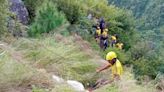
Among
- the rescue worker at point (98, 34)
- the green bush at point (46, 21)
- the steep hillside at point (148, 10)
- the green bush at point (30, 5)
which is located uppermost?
the steep hillside at point (148, 10)

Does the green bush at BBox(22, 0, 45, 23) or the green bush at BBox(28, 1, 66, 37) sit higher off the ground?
the green bush at BBox(22, 0, 45, 23)

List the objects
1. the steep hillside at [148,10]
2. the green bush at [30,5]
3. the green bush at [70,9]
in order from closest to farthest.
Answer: the green bush at [30,5]
the green bush at [70,9]
the steep hillside at [148,10]

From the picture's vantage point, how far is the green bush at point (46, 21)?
49.4 feet

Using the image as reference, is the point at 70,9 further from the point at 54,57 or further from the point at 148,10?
the point at 148,10

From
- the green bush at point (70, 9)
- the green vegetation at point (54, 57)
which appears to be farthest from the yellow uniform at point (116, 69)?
the green bush at point (70, 9)

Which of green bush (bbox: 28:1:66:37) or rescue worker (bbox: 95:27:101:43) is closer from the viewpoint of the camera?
green bush (bbox: 28:1:66:37)

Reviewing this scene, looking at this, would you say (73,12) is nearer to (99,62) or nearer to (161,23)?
(99,62)

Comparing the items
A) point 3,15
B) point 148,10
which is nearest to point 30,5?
point 3,15

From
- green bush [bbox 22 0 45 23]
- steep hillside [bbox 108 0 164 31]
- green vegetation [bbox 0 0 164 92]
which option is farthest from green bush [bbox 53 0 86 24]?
steep hillside [bbox 108 0 164 31]

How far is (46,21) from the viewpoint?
50.2ft

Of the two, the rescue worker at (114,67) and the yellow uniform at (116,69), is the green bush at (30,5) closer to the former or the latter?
the rescue worker at (114,67)

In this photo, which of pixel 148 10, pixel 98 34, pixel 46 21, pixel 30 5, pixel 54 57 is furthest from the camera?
pixel 148 10

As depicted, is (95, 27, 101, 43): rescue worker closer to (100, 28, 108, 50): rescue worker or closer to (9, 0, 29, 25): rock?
(100, 28, 108, 50): rescue worker

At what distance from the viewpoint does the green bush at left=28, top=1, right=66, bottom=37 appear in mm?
15047
